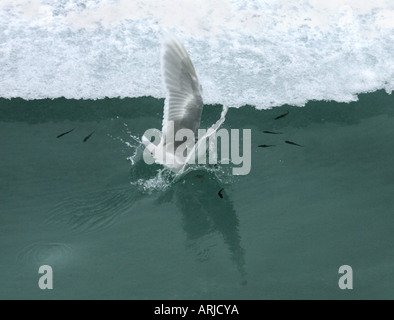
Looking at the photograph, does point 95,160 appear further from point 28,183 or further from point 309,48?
point 309,48

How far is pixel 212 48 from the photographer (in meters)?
6.61

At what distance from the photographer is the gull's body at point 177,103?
15.7 feet

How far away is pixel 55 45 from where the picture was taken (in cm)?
655

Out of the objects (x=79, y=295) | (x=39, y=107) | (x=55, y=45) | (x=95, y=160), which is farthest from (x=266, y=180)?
(x=55, y=45)

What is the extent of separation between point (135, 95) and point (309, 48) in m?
1.99

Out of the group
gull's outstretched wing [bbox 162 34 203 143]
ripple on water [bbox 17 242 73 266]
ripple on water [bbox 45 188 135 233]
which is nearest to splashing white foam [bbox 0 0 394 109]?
gull's outstretched wing [bbox 162 34 203 143]

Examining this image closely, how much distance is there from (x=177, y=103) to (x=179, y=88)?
4.7 inches

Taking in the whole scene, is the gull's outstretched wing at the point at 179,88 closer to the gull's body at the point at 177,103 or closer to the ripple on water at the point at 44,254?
the gull's body at the point at 177,103

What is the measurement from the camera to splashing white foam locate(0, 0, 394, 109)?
605 centimetres

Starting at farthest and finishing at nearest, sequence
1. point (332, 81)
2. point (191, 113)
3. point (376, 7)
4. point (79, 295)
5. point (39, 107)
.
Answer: point (376, 7) < point (332, 81) < point (39, 107) < point (191, 113) < point (79, 295)

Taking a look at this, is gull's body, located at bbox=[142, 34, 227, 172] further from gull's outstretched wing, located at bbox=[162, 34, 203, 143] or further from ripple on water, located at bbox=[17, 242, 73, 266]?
ripple on water, located at bbox=[17, 242, 73, 266]

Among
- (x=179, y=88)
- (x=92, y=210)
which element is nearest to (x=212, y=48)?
(x=179, y=88)

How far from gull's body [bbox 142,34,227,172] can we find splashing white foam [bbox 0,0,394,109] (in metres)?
1.01

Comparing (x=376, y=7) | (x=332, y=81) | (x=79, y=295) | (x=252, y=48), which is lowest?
(x=79, y=295)
